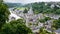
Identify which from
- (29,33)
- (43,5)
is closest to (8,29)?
(29,33)

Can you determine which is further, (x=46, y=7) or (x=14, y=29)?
(x=46, y=7)

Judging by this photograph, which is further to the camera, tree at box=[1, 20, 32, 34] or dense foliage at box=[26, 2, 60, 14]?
dense foliage at box=[26, 2, 60, 14]

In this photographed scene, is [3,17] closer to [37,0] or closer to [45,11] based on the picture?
[37,0]

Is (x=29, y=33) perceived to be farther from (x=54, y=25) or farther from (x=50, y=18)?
(x=50, y=18)

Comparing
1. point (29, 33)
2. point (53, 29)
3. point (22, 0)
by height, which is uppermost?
point (22, 0)

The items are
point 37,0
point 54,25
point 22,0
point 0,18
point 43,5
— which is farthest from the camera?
point 43,5

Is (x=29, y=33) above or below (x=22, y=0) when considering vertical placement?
below

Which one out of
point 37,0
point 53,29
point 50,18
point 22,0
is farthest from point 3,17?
point 50,18

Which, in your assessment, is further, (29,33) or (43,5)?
(43,5)

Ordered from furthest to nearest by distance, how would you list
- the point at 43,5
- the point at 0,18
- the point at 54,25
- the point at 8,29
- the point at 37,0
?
1. the point at 43,5
2. the point at 54,25
3. the point at 37,0
4. the point at 0,18
5. the point at 8,29

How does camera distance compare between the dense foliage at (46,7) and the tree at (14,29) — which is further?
the dense foliage at (46,7)
